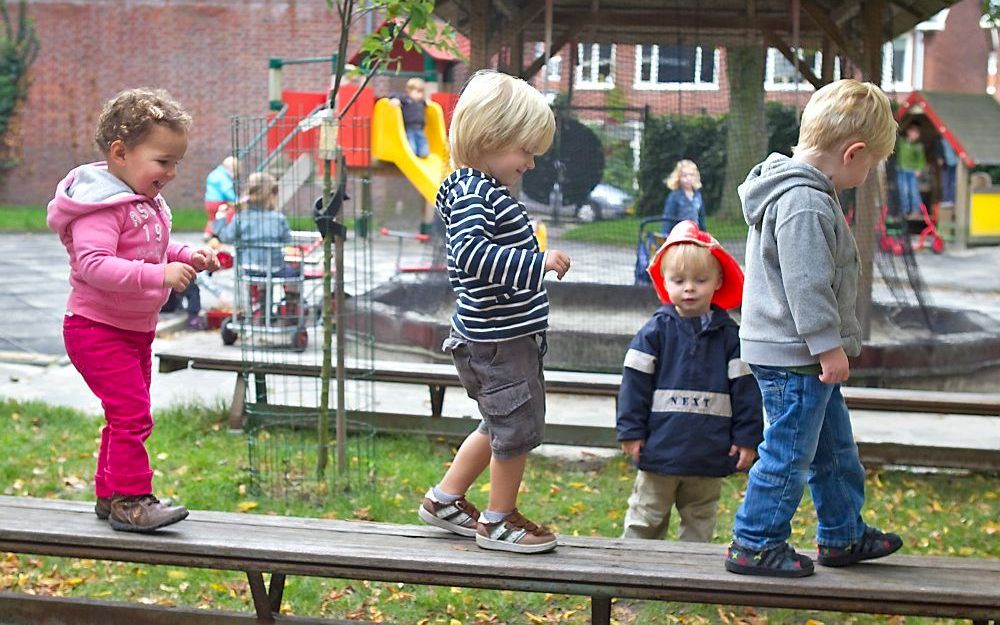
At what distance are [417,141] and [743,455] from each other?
11.2m

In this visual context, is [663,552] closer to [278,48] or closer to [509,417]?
[509,417]

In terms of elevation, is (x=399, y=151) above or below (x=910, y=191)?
above

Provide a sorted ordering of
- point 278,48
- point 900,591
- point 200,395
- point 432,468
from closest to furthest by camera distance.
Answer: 1. point 900,591
2. point 432,468
3. point 200,395
4. point 278,48

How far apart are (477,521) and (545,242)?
272 inches

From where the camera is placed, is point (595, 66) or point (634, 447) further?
point (595, 66)

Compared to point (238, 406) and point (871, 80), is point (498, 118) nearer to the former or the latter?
point (238, 406)

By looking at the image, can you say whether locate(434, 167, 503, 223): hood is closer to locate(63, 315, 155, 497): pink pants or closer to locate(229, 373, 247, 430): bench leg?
locate(63, 315, 155, 497): pink pants

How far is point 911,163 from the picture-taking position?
82.0 feet

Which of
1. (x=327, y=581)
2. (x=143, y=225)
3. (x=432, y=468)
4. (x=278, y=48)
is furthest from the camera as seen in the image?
(x=278, y=48)

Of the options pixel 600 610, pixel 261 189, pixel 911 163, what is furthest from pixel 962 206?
pixel 600 610

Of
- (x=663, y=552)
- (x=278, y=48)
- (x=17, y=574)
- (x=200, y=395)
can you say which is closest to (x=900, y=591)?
(x=663, y=552)

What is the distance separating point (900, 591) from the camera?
3562 millimetres

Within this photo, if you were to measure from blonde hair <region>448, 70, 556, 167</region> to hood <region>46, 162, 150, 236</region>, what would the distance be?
1.01m

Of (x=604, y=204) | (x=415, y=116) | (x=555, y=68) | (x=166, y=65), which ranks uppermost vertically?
(x=166, y=65)
